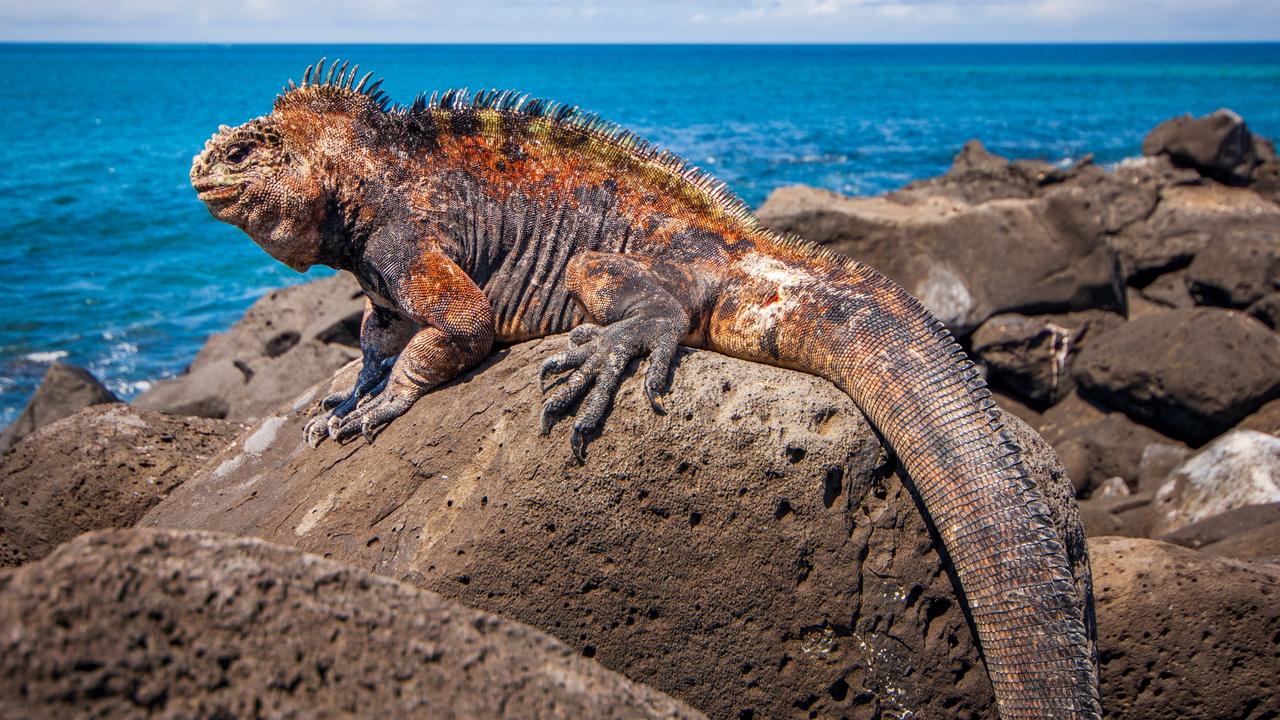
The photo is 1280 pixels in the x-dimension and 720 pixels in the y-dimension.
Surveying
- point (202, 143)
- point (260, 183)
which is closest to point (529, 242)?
point (260, 183)

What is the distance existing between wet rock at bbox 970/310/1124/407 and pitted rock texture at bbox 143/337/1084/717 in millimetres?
5443

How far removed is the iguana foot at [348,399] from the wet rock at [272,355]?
8.85 ft

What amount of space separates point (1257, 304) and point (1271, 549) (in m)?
5.15

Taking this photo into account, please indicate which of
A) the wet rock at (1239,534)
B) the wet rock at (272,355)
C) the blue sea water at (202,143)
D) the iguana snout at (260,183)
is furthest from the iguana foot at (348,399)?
the blue sea water at (202,143)

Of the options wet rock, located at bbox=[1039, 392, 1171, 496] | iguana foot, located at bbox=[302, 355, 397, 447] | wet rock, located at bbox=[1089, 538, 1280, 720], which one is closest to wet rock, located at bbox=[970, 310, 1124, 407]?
wet rock, located at bbox=[1039, 392, 1171, 496]

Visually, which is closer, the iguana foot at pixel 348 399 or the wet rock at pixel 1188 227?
the iguana foot at pixel 348 399

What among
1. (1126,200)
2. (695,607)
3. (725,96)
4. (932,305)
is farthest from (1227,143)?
(725,96)

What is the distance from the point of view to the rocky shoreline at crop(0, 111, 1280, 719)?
185cm

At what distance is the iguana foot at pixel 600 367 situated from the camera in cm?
315

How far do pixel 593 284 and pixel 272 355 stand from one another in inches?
236

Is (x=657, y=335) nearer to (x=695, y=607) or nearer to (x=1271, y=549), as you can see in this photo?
(x=695, y=607)

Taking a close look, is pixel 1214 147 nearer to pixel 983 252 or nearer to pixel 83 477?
pixel 983 252

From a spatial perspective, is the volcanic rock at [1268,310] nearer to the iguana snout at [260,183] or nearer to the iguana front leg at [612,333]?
the iguana front leg at [612,333]

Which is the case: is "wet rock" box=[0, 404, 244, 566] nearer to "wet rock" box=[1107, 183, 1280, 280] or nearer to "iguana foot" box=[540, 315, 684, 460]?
"iguana foot" box=[540, 315, 684, 460]
